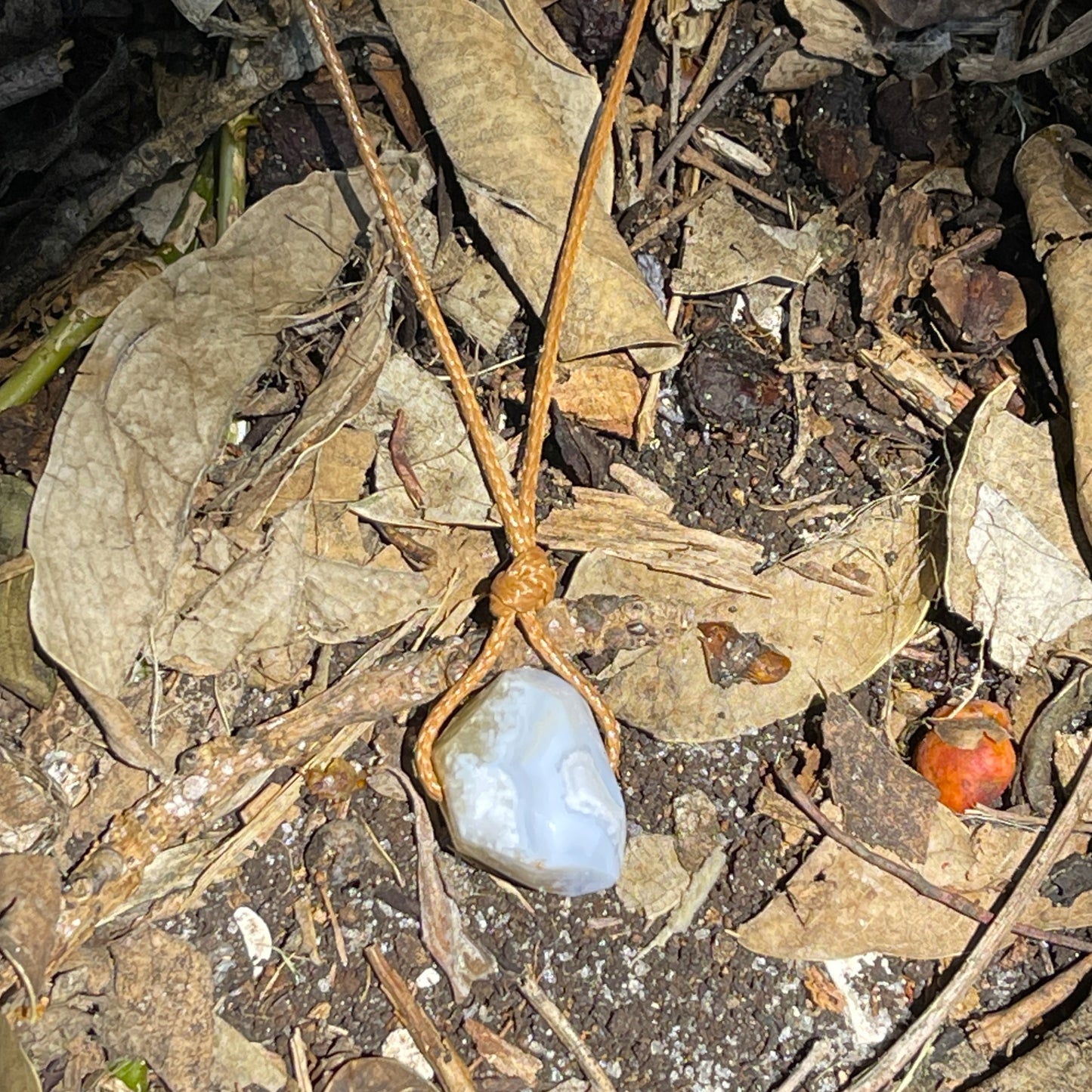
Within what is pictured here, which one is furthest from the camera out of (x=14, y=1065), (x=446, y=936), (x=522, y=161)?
(x=522, y=161)

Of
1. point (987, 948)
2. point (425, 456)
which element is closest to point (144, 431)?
point (425, 456)

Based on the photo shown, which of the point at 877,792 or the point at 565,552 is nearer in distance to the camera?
the point at 877,792

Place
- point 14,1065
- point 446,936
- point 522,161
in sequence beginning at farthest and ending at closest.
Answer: point 522,161 < point 446,936 < point 14,1065

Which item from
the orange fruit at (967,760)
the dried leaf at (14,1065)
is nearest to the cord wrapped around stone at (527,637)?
the orange fruit at (967,760)

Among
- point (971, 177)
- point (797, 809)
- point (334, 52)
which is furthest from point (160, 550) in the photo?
point (971, 177)

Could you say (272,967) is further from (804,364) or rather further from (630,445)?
(804,364)

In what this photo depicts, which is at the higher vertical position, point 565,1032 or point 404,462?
point 404,462

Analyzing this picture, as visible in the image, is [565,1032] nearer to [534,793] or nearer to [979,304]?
Result: [534,793]

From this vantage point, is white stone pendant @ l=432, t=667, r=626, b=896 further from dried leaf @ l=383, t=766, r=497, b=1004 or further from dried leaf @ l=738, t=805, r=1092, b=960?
dried leaf @ l=738, t=805, r=1092, b=960

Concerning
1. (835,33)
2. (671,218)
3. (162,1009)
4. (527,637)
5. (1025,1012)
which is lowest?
(1025,1012)
